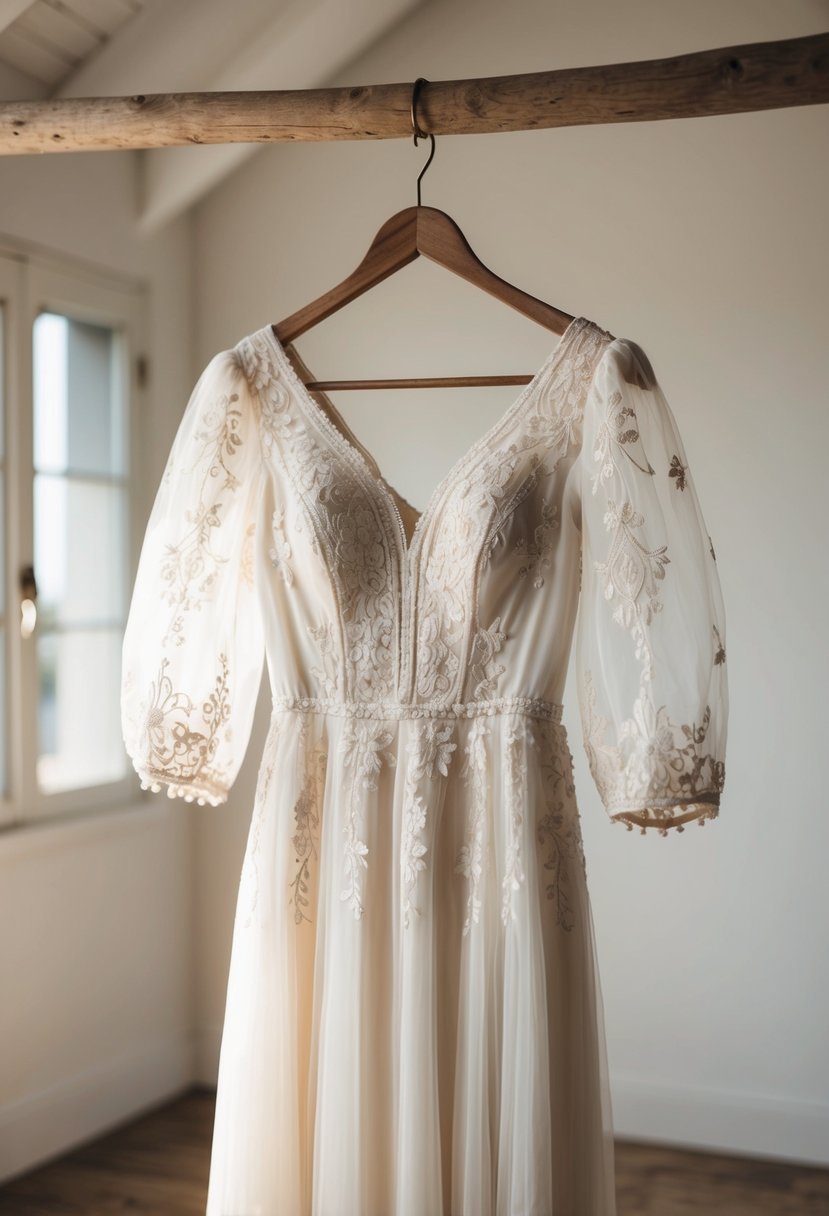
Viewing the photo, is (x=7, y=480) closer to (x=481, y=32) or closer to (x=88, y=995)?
(x=88, y=995)

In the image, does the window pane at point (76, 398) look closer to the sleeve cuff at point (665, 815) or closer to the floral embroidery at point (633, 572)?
the floral embroidery at point (633, 572)

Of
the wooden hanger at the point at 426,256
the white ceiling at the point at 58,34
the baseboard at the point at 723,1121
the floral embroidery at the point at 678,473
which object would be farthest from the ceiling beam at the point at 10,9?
the baseboard at the point at 723,1121

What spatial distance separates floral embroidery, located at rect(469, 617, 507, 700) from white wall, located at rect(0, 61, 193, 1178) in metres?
1.61

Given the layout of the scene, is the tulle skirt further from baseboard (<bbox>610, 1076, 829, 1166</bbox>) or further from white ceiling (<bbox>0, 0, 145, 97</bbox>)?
white ceiling (<bbox>0, 0, 145, 97</bbox>)

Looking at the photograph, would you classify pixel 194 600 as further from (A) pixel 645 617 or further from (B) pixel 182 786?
(A) pixel 645 617

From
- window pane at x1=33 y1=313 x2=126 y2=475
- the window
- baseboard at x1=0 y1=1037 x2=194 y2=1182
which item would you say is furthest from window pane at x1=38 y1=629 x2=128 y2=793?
baseboard at x1=0 y1=1037 x2=194 y2=1182

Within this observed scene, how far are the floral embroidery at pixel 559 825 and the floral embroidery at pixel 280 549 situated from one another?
1.48 feet

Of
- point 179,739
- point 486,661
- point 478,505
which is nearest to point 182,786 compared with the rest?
point 179,739

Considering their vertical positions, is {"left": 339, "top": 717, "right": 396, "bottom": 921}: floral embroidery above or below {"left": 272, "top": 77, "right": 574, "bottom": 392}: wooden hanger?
below

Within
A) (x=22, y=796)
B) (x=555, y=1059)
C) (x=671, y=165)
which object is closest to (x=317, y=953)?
(x=555, y=1059)

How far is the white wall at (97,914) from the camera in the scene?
2.87 m

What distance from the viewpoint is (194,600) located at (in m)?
1.78

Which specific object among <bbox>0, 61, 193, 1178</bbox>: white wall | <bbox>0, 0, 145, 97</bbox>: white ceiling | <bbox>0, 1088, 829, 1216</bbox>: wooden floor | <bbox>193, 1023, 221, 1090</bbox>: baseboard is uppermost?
<bbox>0, 0, 145, 97</bbox>: white ceiling

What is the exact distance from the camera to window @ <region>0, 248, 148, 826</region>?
2877mm
